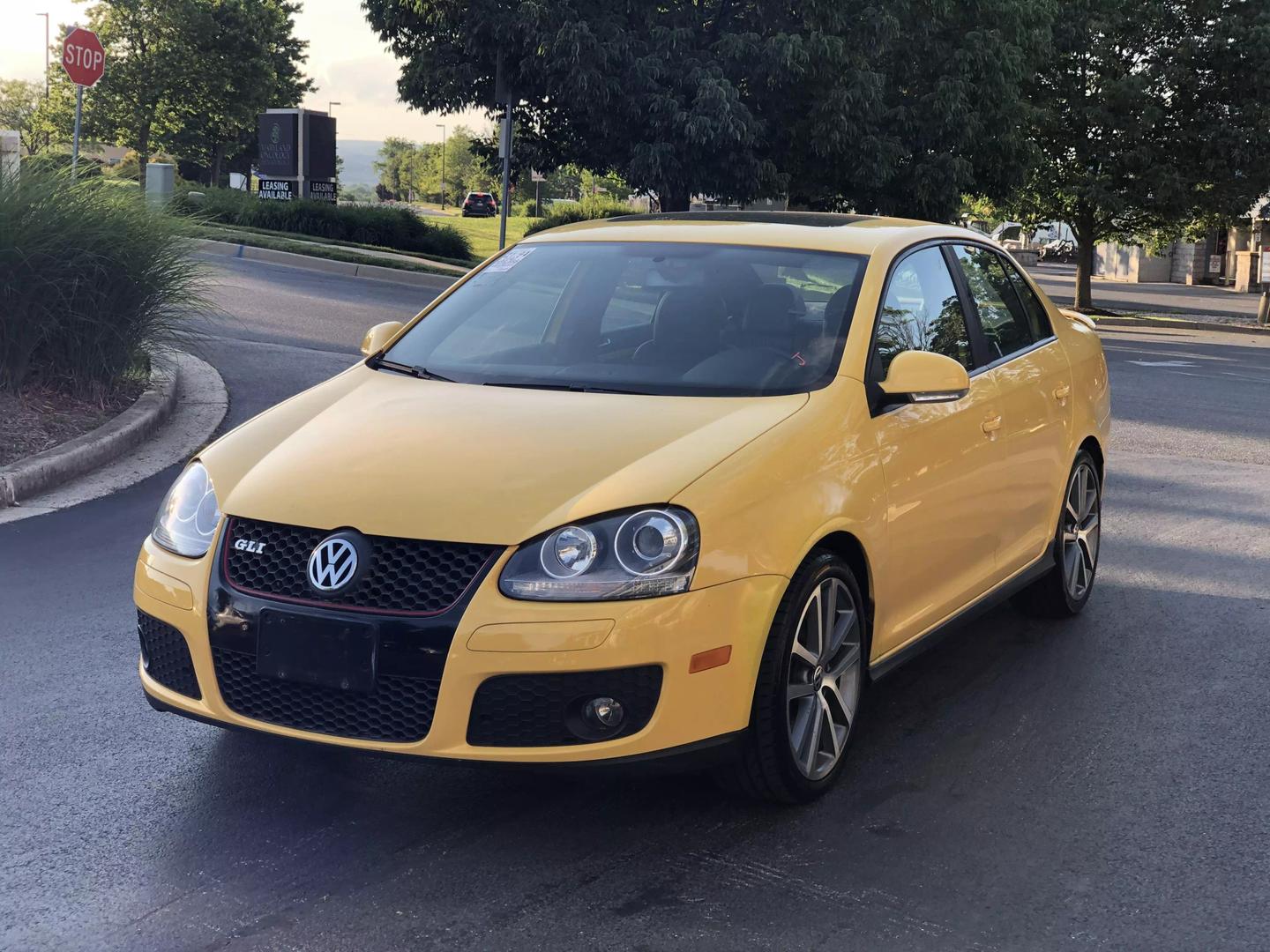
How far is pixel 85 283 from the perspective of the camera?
9.12 m

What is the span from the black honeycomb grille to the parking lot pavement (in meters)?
26.6

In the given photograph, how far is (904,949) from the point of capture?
332cm

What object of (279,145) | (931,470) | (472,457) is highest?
(279,145)

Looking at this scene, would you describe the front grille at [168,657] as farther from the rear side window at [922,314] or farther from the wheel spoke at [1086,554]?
the wheel spoke at [1086,554]

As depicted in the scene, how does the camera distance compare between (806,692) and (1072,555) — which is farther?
(1072,555)

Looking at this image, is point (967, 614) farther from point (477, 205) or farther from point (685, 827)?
point (477, 205)

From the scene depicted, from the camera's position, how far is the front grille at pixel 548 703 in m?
3.56

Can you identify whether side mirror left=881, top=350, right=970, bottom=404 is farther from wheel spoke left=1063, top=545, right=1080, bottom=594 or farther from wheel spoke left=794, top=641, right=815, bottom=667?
wheel spoke left=1063, top=545, right=1080, bottom=594

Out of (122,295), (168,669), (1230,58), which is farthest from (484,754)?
(1230,58)

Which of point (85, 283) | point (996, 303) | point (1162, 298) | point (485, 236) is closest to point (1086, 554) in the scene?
point (996, 303)

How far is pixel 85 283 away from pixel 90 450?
3.88 ft

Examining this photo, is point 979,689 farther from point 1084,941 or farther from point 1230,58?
point 1230,58

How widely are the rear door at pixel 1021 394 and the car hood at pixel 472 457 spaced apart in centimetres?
142

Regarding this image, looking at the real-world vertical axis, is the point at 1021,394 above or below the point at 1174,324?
above
